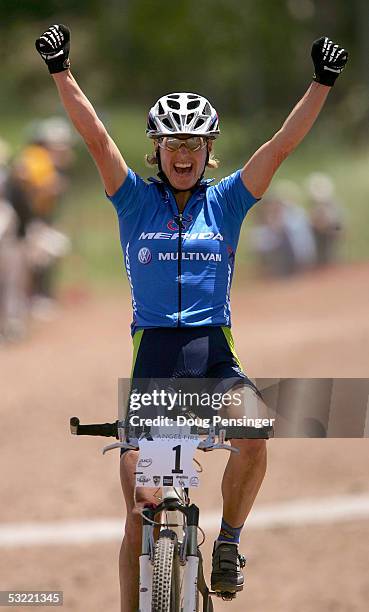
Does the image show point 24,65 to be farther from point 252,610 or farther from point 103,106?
point 252,610

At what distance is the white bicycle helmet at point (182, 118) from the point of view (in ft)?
18.3

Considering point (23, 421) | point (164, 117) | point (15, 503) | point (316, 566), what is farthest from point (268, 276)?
point (164, 117)

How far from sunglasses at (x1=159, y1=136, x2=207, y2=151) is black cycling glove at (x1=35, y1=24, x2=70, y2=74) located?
0.55m

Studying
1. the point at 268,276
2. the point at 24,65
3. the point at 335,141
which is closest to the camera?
the point at 268,276

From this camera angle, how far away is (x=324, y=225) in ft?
61.4

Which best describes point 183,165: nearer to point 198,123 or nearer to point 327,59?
point 198,123

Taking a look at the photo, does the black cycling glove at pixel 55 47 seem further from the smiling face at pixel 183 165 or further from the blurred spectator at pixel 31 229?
the blurred spectator at pixel 31 229

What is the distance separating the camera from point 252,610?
7641 millimetres

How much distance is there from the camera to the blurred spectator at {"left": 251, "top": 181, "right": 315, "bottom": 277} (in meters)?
18.0

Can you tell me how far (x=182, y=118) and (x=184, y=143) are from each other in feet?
0.35

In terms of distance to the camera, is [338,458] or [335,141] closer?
[338,458]

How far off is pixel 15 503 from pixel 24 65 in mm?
29990

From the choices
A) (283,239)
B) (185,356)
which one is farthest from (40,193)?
(185,356)

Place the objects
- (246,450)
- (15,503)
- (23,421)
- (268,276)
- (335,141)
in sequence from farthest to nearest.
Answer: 1. (335,141)
2. (268,276)
3. (23,421)
4. (15,503)
5. (246,450)
